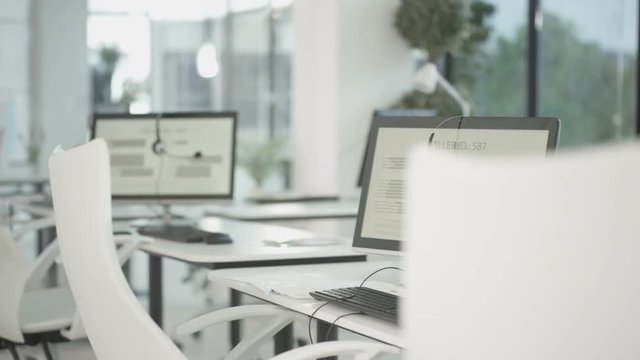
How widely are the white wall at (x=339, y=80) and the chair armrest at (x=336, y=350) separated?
5.54m

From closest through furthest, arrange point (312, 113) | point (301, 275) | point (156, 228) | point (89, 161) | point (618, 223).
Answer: point (618, 223) < point (89, 161) < point (301, 275) < point (156, 228) < point (312, 113)

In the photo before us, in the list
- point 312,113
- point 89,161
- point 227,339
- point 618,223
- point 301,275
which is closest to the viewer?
point 618,223

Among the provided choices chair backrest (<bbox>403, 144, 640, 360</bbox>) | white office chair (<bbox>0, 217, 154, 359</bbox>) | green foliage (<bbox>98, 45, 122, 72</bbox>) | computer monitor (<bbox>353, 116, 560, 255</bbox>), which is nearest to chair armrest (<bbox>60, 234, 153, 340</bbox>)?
white office chair (<bbox>0, 217, 154, 359</bbox>)

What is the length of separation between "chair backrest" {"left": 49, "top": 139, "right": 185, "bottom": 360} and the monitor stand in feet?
4.62

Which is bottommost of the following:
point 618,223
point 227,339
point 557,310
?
point 227,339

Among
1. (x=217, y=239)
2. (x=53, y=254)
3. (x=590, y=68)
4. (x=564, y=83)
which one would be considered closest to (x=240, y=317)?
(x=217, y=239)

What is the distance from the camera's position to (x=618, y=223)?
1.31 metres

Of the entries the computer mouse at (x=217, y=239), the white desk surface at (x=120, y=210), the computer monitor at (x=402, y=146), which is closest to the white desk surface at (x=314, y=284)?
the computer monitor at (x=402, y=146)

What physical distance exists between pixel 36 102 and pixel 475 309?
6.12 metres

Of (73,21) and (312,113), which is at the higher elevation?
(73,21)

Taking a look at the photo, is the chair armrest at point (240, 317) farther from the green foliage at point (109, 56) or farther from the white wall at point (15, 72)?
the green foliage at point (109, 56)

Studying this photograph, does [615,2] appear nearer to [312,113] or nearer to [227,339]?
[312,113]

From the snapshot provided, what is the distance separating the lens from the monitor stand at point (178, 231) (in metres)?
3.84

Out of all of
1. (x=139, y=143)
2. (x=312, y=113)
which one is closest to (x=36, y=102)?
(x=312, y=113)
